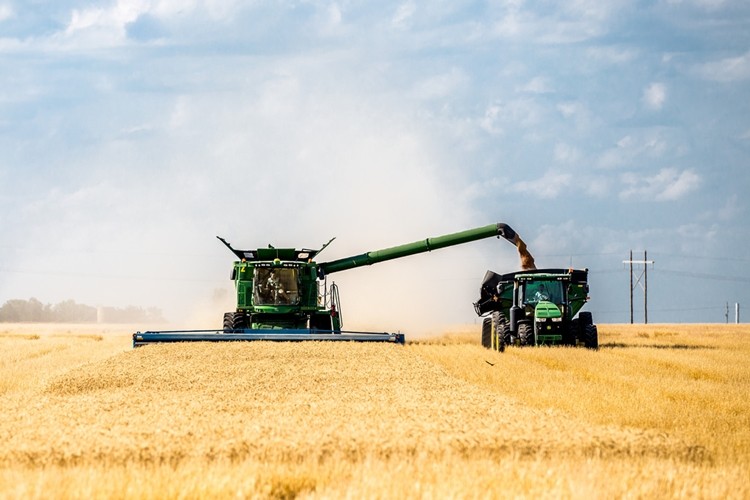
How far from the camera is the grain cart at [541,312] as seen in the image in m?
20.1

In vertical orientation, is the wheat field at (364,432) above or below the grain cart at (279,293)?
below

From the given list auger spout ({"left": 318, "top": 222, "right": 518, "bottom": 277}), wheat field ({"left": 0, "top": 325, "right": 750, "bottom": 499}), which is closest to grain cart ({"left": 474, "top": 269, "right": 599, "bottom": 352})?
auger spout ({"left": 318, "top": 222, "right": 518, "bottom": 277})

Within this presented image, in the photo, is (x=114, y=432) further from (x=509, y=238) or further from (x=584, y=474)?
(x=509, y=238)

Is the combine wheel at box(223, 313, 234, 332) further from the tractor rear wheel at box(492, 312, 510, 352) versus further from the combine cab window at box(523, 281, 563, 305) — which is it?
the combine cab window at box(523, 281, 563, 305)

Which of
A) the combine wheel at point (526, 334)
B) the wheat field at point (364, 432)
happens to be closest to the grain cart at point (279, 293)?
the combine wheel at point (526, 334)

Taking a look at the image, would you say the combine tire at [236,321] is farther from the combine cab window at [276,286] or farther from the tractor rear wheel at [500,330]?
the tractor rear wheel at [500,330]

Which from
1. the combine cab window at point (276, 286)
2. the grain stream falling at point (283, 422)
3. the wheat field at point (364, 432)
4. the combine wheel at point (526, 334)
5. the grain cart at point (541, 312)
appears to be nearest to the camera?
the wheat field at point (364, 432)

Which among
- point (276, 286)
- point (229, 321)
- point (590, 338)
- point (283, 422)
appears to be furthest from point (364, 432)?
point (229, 321)

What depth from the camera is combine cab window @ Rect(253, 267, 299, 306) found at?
20844 mm

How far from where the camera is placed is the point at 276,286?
68.4 feet

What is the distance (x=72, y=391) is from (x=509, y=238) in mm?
14681

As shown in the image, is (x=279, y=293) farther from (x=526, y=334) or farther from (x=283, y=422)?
(x=283, y=422)

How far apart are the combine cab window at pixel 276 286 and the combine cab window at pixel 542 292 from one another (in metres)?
5.16

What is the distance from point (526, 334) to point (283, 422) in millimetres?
12506
